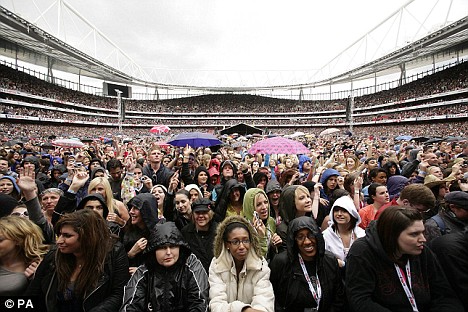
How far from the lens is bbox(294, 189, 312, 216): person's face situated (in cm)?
349

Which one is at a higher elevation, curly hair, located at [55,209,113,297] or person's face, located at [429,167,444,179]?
person's face, located at [429,167,444,179]

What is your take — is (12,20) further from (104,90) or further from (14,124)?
(104,90)

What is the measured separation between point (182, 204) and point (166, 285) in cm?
162

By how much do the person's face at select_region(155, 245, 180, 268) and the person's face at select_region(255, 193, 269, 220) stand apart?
1.34m

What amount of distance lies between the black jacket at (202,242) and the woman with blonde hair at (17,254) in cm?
147

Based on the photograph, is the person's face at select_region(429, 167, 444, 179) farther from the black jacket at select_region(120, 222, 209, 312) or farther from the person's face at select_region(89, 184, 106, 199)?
the person's face at select_region(89, 184, 106, 199)

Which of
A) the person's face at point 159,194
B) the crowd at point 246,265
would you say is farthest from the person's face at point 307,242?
the person's face at point 159,194

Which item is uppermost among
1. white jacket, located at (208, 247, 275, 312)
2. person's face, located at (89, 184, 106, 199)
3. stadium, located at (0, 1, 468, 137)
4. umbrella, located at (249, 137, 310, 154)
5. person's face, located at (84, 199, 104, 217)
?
stadium, located at (0, 1, 468, 137)

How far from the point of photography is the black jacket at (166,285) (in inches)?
89.9

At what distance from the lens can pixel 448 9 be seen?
30.7m

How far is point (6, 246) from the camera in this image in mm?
2303

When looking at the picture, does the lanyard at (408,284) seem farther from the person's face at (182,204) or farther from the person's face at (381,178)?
the person's face at (381,178)

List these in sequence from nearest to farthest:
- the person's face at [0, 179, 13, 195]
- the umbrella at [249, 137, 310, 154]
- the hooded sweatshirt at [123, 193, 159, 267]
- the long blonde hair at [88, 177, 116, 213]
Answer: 1. the hooded sweatshirt at [123, 193, 159, 267]
2. the long blonde hair at [88, 177, 116, 213]
3. the person's face at [0, 179, 13, 195]
4. the umbrella at [249, 137, 310, 154]

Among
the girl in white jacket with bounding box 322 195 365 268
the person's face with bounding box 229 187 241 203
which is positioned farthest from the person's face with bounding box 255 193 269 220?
the girl in white jacket with bounding box 322 195 365 268
